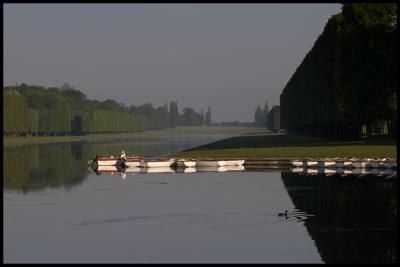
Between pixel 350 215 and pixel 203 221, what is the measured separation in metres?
4.60

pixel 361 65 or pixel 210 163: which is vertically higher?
pixel 361 65

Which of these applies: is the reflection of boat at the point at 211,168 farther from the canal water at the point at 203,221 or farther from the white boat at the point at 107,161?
the canal water at the point at 203,221

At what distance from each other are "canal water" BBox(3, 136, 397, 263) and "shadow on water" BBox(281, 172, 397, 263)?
3cm

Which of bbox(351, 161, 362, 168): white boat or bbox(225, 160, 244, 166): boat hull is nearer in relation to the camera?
bbox(351, 161, 362, 168): white boat

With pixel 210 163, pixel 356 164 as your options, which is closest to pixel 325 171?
pixel 356 164

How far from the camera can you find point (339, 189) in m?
33.8

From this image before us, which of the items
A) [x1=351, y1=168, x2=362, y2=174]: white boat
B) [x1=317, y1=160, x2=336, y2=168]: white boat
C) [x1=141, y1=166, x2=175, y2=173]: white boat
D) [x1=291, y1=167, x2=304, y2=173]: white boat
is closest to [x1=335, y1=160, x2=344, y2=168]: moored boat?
[x1=317, y1=160, x2=336, y2=168]: white boat

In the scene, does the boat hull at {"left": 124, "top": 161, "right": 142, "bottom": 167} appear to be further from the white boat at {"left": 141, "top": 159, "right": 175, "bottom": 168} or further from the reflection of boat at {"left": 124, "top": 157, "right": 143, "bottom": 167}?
the white boat at {"left": 141, "top": 159, "right": 175, "bottom": 168}

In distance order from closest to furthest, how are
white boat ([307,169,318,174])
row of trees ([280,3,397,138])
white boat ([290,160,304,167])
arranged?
white boat ([307,169,318,174])
white boat ([290,160,304,167])
row of trees ([280,3,397,138])

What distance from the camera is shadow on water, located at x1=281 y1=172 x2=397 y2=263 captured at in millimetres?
18266

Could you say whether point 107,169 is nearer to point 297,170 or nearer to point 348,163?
point 297,170

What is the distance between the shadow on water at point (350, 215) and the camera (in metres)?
18.3

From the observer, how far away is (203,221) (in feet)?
78.6

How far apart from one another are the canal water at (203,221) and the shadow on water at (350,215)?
3 cm
